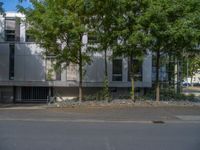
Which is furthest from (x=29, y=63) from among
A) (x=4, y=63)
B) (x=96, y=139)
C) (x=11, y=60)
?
(x=96, y=139)

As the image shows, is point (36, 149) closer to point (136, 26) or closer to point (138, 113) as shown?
point (138, 113)

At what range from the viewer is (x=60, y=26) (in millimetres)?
27000

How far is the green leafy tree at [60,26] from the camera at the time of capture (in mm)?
26812

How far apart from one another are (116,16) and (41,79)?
48.1ft

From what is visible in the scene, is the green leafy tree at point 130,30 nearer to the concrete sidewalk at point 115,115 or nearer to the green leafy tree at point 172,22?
the green leafy tree at point 172,22

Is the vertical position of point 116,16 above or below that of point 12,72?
above

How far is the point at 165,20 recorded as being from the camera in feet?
88.6

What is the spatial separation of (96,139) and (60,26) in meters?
14.6

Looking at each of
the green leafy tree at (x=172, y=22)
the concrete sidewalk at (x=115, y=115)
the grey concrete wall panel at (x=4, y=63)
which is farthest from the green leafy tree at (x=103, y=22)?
the grey concrete wall panel at (x=4, y=63)

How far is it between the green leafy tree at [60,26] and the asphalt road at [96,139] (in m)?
11.3

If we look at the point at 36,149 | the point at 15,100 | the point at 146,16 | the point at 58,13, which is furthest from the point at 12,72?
the point at 36,149

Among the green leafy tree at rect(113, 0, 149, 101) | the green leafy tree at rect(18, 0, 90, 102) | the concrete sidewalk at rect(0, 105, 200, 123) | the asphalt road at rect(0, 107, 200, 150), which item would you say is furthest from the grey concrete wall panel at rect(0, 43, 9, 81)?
the asphalt road at rect(0, 107, 200, 150)

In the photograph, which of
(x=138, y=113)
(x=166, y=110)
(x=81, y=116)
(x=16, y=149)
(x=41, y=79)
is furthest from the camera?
(x=41, y=79)

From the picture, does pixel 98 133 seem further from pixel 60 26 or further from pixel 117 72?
pixel 117 72
